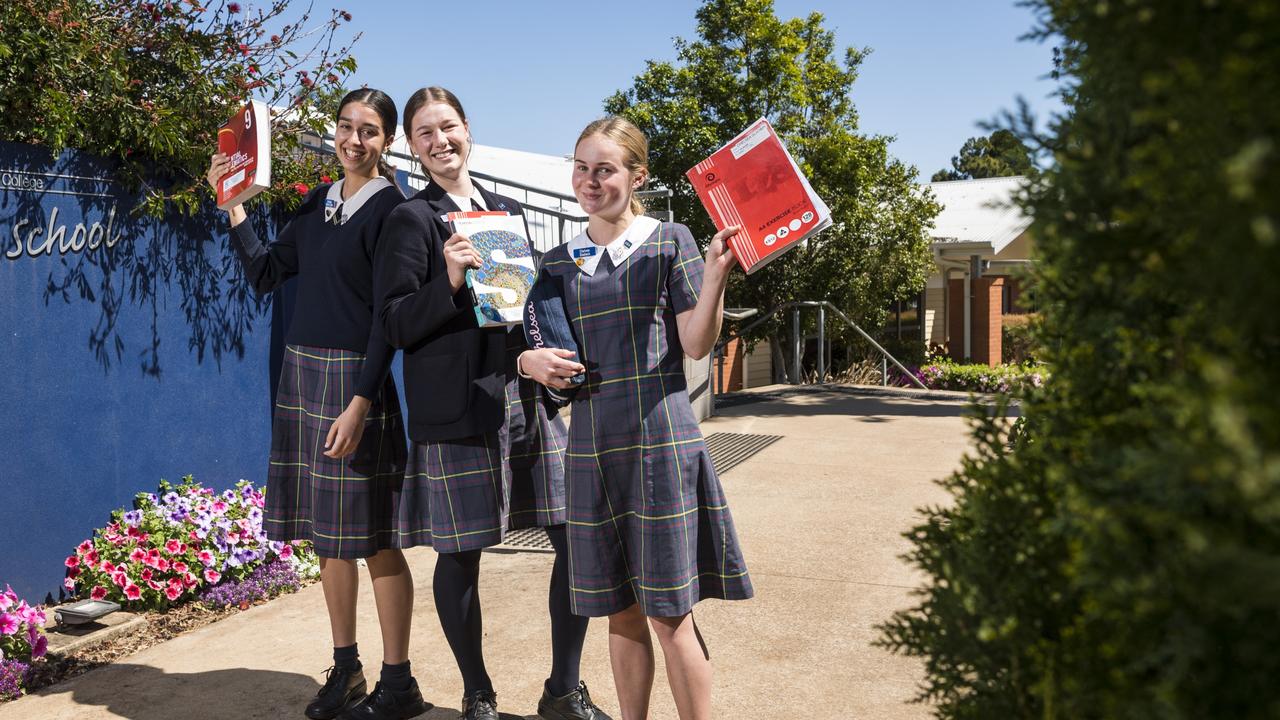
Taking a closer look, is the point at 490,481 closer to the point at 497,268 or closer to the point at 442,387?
the point at 442,387

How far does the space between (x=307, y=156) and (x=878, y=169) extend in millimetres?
10549

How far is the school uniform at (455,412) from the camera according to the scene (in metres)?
2.87

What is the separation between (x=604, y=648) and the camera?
12.3 feet

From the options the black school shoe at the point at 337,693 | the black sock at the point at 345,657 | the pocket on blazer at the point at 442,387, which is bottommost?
the black school shoe at the point at 337,693

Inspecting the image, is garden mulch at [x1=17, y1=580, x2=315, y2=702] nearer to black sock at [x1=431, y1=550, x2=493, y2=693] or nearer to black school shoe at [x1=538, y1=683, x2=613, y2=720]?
black sock at [x1=431, y1=550, x2=493, y2=693]

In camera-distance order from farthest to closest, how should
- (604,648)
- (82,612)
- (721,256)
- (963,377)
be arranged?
1. (963,377)
2. (82,612)
3. (604,648)
4. (721,256)

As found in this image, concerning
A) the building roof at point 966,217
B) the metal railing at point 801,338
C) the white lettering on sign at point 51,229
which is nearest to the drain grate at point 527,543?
the white lettering on sign at point 51,229

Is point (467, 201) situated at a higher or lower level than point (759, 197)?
higher

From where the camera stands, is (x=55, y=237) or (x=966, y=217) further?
(x=966, y=217)

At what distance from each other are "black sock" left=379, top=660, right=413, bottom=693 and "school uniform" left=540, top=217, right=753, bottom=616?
95 cm

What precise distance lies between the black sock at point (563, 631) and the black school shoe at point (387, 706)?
1.55 ft

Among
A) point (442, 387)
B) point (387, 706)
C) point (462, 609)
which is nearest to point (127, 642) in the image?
point (387, 706)

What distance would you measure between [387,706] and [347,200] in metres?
1.71

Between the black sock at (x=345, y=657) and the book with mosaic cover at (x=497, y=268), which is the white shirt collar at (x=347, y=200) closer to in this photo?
the book with mosaic cover at (x=497, y=268)
